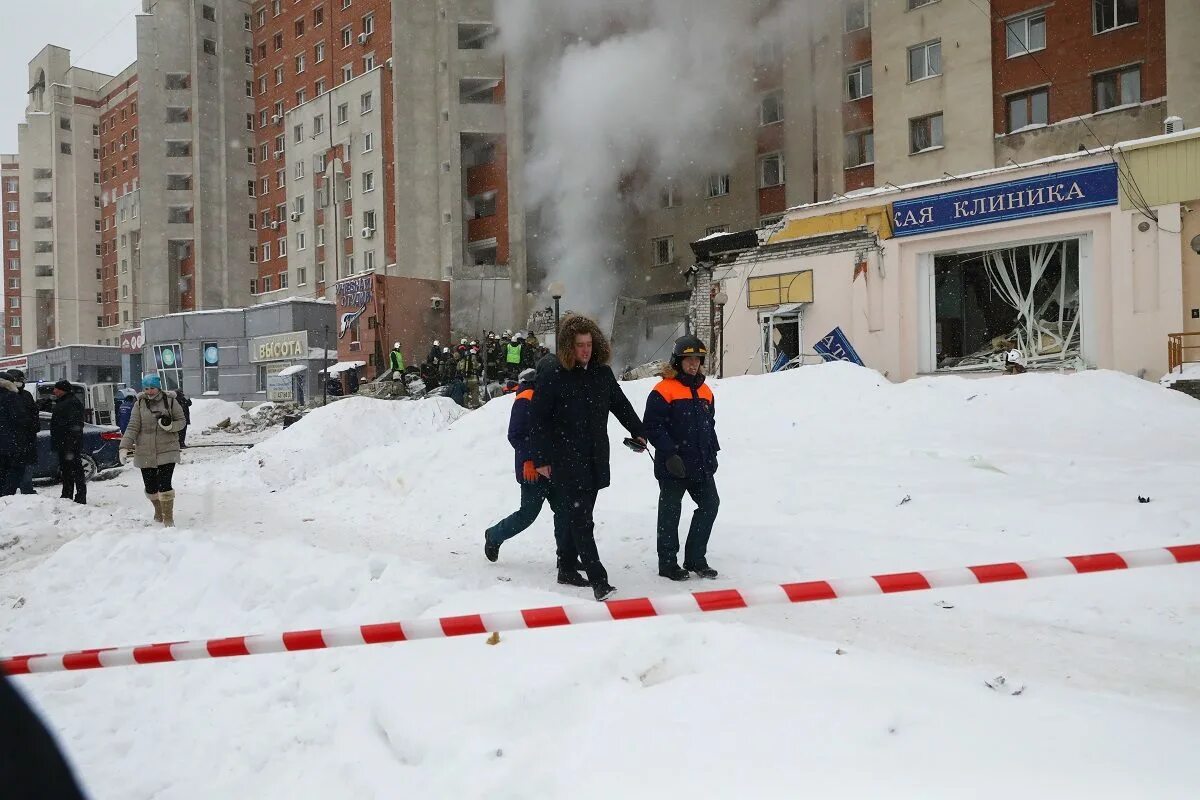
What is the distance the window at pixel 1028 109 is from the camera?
24.0 meters

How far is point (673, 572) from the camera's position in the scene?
5.72m

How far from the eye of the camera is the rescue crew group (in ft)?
17.4

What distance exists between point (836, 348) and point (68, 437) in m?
16.0

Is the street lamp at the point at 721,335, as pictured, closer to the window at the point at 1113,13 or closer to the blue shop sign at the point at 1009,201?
the blue shop sign at the point at 1009,201

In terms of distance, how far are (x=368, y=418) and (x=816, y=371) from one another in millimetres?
8718

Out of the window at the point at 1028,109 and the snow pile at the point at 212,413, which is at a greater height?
the window at the point at 1028,109

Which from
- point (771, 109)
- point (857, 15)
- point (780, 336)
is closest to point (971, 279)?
point (780, 336)

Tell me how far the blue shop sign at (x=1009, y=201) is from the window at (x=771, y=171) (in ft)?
44.0

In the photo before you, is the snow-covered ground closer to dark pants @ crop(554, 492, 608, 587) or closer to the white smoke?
dark pants @ crop(554, 492, 608, 587)

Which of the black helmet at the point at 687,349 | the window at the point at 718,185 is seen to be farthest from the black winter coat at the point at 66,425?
the window at the point at 718,185

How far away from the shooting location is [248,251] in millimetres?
55906

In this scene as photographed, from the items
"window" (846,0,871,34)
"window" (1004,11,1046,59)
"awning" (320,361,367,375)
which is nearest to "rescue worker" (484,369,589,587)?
"window" (1004,11,1046,59)

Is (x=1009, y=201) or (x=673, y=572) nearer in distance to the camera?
(x=673, y=572)

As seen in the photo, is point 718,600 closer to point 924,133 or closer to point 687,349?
point 687,349
